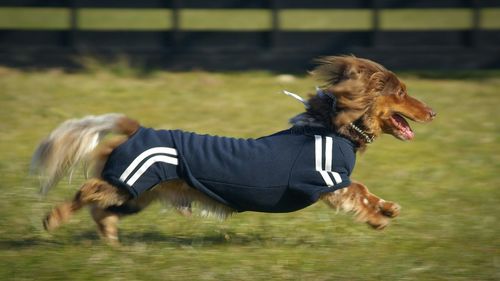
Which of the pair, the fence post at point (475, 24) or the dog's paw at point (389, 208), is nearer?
the dog's paw at point (389, 208)

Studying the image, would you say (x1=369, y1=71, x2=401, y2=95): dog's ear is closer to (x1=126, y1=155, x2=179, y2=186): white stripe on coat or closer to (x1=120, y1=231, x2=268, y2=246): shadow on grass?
(x1=120, y1=231, x2=268, y2=246): shadow on grass

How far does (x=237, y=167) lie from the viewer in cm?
510

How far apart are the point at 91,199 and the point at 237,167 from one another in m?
0.92

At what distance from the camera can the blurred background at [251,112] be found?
17.3ft

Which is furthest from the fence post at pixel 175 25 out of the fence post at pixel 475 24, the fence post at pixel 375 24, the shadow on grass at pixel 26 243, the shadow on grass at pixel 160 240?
the shadow on grass at pixel 26 243

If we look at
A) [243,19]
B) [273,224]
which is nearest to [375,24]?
[243,19]

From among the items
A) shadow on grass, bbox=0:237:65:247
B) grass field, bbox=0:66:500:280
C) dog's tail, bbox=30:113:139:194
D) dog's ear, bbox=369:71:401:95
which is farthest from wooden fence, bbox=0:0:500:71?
dog's tail, bbox=30:113:139:194

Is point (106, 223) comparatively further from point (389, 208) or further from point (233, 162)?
point (389, 208)

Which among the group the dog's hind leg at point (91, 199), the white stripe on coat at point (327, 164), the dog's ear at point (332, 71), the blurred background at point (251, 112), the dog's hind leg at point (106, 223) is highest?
the dog's ear at point (332, 71)

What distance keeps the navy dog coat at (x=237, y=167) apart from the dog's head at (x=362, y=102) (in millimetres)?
209

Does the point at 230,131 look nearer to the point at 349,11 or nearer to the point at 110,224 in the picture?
the point at 110,224

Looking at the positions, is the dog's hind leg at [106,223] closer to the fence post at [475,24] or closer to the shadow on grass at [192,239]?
the shadow on grass at [192,239]

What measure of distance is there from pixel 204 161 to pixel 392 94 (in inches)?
53.5

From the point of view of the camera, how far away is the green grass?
47.7ft
